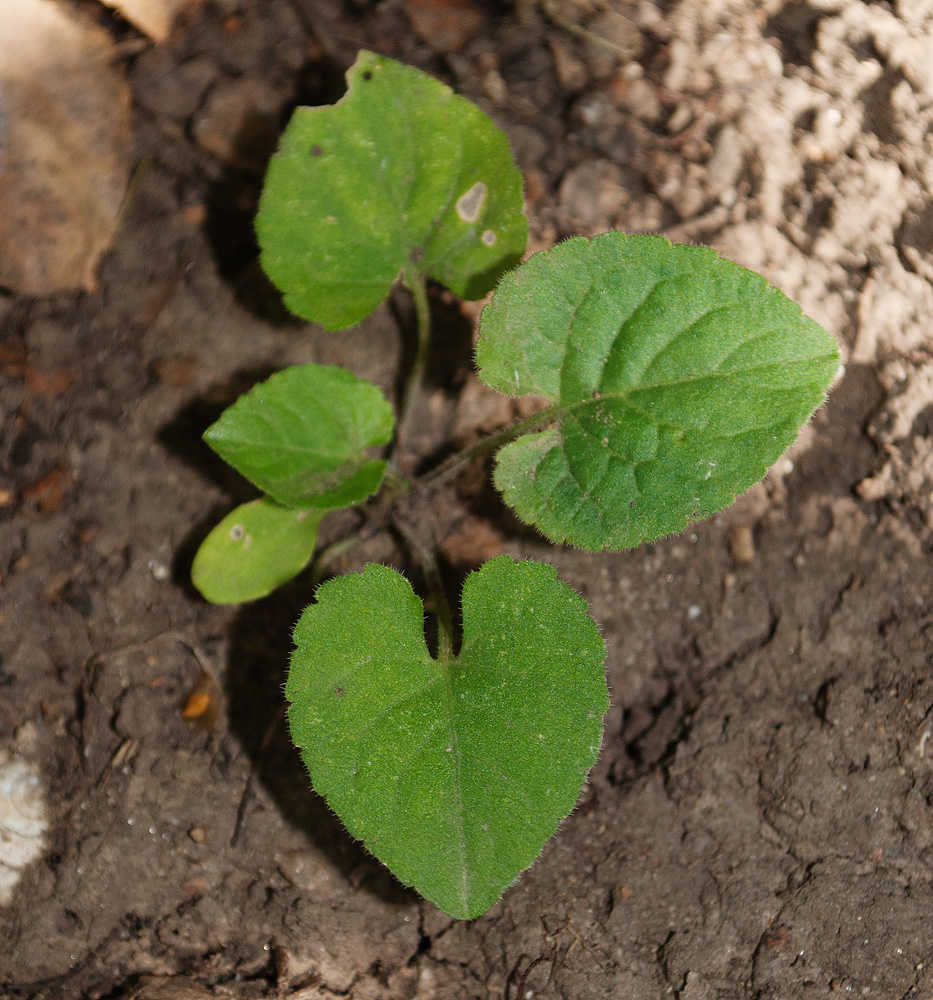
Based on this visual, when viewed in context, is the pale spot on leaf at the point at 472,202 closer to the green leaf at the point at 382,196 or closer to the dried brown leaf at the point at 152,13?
the green leaf at the point at 382,196

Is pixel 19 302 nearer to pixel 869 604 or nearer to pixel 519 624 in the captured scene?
pixel 519 624

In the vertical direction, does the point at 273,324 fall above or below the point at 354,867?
above

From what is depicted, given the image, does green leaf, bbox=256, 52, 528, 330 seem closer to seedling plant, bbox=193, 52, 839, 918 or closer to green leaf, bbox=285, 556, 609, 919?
seedling plant, bbox=193, 52, 839, 918

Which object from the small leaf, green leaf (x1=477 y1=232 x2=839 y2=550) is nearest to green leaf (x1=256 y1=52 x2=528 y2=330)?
green leaf (x1=477 y1=232 x2=839 y2=550)

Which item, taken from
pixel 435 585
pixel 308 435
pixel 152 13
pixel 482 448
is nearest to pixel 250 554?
pixel 308 435

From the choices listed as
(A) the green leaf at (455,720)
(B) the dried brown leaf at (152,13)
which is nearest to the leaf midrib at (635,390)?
(A) the green leaf at (455,720)

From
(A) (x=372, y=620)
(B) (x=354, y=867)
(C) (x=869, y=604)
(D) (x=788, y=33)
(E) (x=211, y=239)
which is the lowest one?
(B) (x=354, y=867)

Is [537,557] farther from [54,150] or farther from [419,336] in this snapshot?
[54,150]

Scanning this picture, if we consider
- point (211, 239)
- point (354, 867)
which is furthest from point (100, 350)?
point (354, 867)
